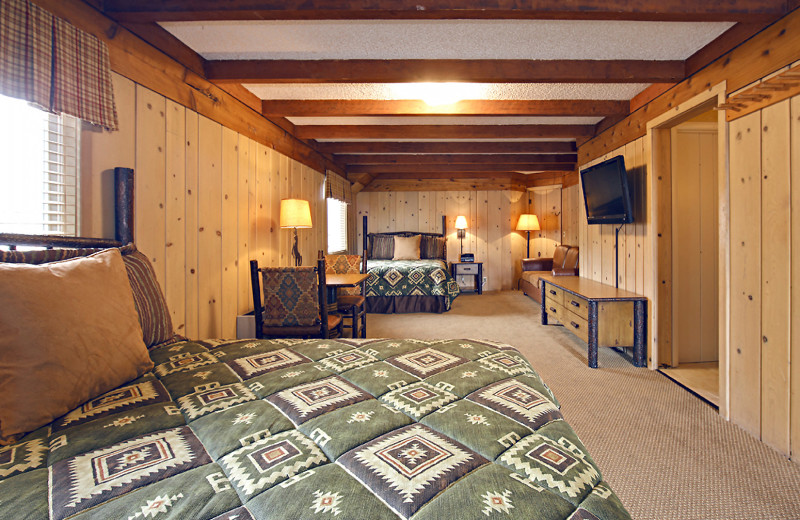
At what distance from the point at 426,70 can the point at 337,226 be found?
159 inches

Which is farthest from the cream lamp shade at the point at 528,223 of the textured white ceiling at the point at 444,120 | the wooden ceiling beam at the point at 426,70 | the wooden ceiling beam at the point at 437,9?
the wooden ceiling beam at the point at 437,9

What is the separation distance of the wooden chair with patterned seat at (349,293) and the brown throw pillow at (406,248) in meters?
2.31

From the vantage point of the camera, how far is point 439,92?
9.85 ft

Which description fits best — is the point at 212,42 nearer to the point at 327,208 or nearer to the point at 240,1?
the point at 240,1

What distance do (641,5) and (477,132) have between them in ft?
8.07

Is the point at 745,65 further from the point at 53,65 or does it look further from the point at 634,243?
the point at 53,65

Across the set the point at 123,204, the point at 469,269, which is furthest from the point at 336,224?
the point at 123,204

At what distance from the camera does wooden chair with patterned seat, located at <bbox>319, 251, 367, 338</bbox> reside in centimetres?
375

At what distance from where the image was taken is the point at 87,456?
76cm

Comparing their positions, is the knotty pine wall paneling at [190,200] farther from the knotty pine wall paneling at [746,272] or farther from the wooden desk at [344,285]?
the knotty pine wall paneling at [746,272]

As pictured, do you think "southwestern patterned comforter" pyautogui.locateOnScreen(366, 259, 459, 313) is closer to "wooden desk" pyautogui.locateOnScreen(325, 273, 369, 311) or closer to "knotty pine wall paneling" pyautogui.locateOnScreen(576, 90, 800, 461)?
"wooden desk" pyautogui.locateOnScreen(325, 273, 369, 311)

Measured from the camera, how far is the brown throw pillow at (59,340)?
872 millimetres

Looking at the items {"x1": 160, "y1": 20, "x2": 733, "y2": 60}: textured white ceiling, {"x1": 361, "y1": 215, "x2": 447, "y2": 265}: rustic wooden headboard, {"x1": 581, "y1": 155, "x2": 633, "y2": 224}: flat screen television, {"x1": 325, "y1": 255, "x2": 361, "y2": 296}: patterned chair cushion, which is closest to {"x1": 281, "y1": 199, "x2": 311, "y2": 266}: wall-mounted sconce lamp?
{"x1": 325, "y1": 255, "x2": 361, "y2": 296}: patterned chair cushion

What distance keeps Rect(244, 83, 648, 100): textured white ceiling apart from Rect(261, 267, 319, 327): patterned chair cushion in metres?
1.56
